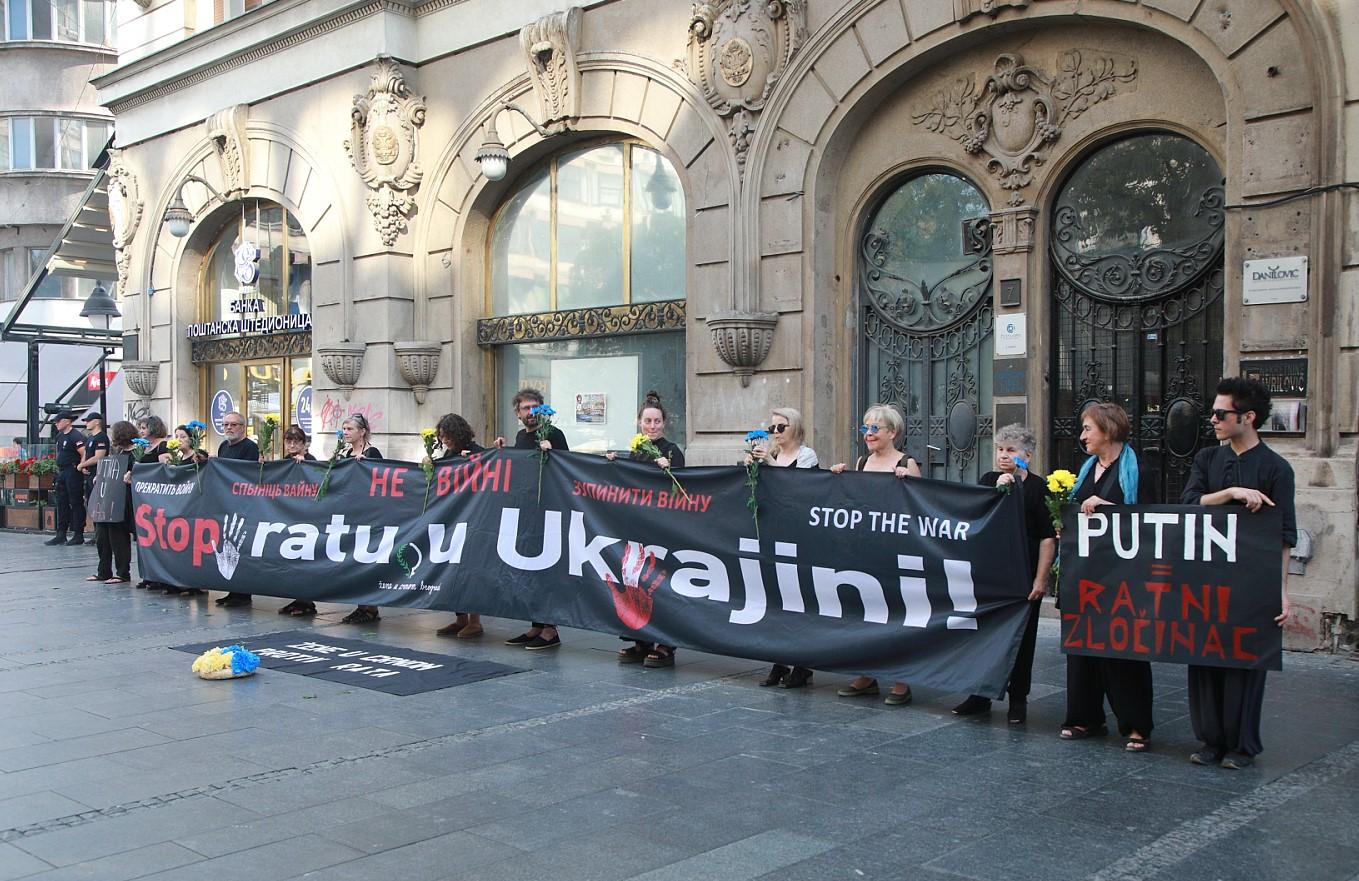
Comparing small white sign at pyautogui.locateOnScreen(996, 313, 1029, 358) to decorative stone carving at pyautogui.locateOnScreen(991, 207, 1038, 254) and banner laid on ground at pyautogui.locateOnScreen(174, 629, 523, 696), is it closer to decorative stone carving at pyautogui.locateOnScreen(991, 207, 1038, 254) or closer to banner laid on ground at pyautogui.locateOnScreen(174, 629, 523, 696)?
decorative stone carving at pyautogui.locateOnScreen(991, 207, 1038, 254)

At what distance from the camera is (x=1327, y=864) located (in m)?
4.96

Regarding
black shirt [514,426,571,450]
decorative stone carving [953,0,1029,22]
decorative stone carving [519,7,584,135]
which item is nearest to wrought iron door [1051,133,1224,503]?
decorative stone carving [953,0,1029,22]

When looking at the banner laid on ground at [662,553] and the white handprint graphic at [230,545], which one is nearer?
the banner laid on ground at [662,553]

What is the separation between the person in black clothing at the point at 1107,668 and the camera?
686 centimetres

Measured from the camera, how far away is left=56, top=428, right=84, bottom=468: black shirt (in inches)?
770

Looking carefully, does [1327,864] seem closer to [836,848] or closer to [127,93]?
[836,848]

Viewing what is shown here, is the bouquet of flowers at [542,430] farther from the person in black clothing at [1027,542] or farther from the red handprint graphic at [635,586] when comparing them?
the person in black clothing at [1027,542]

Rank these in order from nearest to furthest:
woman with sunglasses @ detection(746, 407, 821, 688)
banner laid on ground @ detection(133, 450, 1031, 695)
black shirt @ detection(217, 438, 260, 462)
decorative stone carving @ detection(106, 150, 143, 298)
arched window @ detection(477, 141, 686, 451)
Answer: banner laid on ground @ detection(133, 450, 1031, 695) → woman with sunglasses @ detection(746, 407, 821, 688) → black shirt @ detection(217, 438, 260, 462) → arched window @ detection(477, 141, 686, 451) → decorative stone carving @ detection(106, 150, 143, 298)

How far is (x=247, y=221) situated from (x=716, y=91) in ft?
34.3

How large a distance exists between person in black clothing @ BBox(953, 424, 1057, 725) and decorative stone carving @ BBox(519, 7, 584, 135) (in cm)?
917

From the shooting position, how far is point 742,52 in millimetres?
13164

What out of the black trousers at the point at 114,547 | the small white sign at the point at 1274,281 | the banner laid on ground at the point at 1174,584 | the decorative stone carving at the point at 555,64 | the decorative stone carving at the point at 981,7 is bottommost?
the black trousers at the point at 114,547

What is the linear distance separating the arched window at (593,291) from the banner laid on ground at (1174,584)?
8.01 metres

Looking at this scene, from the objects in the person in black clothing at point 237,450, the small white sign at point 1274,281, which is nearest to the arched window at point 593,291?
the person in black clothing at point 237,450
